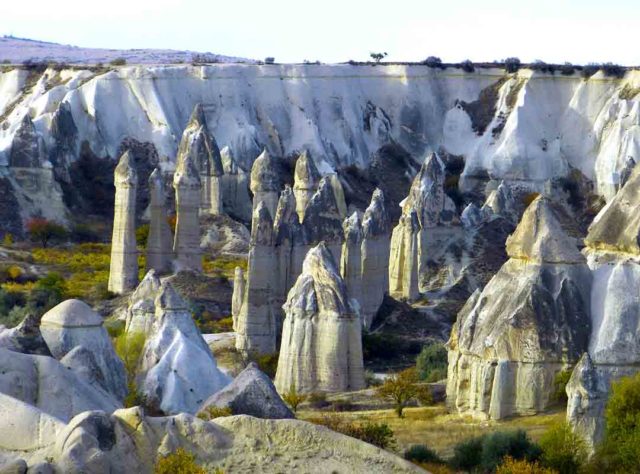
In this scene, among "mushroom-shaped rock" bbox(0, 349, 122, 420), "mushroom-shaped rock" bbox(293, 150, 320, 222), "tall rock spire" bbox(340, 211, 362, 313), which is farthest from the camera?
"mushroom-shaped rock" bbox(293, 150, 320, 222)

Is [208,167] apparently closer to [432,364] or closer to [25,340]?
[432,364]

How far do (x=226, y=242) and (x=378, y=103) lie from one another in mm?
24906

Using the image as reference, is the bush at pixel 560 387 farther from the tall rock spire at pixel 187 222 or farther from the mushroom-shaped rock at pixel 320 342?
the tall rock spire at pixel 187 222

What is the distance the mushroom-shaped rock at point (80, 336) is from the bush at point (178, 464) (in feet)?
30.6

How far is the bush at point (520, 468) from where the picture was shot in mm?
24078

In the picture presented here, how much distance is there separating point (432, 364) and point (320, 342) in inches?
144

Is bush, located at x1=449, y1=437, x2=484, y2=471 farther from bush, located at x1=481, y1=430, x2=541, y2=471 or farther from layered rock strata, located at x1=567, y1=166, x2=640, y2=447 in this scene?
layered rock strata, located at x1=567, y1=166, x2=640, y2=447

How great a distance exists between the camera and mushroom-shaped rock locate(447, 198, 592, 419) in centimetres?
3303

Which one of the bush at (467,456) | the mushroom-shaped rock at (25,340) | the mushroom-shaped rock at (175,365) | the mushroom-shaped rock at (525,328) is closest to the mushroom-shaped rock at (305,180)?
the mushroom-shaped rock at (175,365)

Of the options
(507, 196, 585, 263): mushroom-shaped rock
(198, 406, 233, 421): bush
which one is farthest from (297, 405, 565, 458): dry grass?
(198, 406, 233, 421): bush

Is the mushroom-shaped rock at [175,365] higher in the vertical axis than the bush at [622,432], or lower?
higher

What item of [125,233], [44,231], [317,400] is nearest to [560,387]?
[317,400]

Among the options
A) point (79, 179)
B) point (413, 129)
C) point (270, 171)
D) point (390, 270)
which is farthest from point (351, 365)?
point (413, 129)

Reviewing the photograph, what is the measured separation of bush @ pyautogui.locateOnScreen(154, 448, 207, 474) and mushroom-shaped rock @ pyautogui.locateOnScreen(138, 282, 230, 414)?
1026 cm
